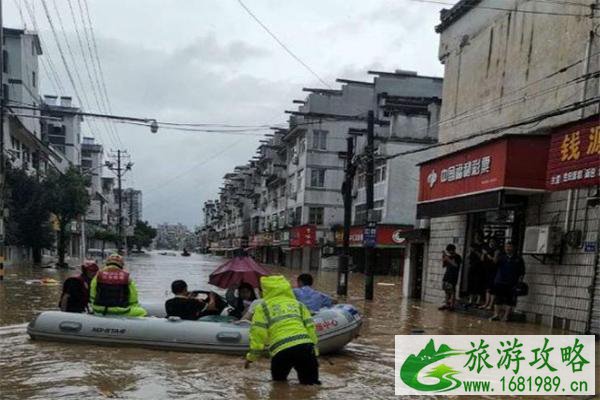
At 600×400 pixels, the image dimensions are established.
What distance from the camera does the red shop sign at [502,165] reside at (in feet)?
40.8

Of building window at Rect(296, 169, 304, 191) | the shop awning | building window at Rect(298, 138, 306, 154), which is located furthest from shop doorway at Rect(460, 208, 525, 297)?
building window at Rect(298, 138, 306, 154)

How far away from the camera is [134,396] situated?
6.38m

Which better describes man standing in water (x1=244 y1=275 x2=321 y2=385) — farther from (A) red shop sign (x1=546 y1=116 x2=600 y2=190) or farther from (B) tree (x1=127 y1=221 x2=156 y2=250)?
(B) tree (x1=127 y1=221 x2=156 y2=250)

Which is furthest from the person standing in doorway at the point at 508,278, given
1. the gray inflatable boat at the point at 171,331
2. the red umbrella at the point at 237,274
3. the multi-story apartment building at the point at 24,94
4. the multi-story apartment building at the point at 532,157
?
the multi-story apartment building at the point at 24,94

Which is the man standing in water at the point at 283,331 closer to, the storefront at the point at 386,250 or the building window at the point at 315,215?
the storefront at the point at 386,250

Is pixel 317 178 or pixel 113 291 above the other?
pixel 317 178

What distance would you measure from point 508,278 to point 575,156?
124 inches

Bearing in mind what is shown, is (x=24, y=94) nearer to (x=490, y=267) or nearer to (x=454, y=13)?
(x=454, y=13)

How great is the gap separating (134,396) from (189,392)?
2.02ft

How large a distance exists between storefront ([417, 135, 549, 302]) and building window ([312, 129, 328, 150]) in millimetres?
31962

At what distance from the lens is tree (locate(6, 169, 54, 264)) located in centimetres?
3247

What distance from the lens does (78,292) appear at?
10039 mm

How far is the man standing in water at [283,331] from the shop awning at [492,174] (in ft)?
26.4


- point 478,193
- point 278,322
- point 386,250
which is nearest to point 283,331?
point 278,322
